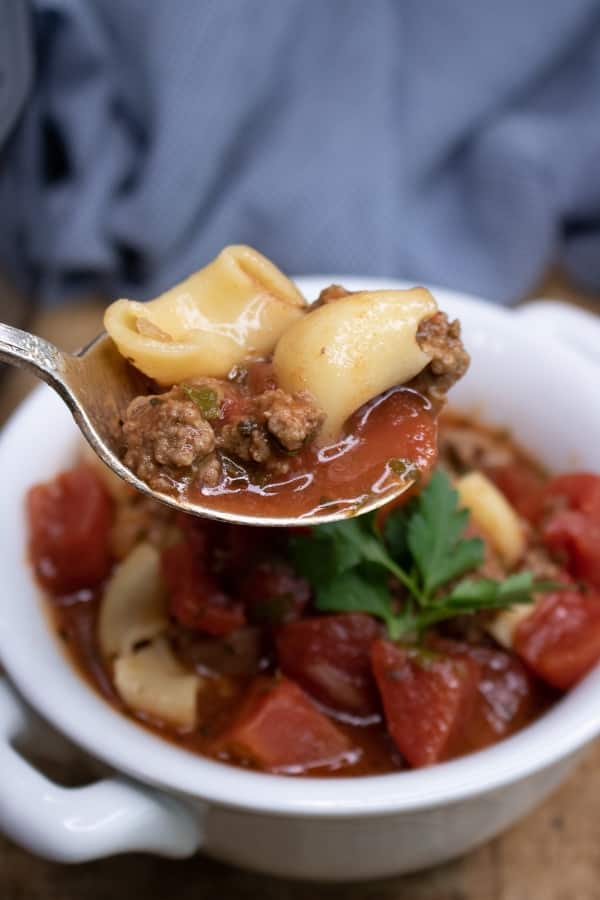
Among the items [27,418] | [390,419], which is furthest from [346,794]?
[27,418]

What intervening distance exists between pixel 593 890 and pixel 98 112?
2.51m

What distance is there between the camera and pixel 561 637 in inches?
77.5

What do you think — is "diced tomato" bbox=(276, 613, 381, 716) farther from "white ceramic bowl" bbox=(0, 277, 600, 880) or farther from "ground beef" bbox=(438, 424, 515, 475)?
"ground beef" bbox=(438, 424, 515, 475)

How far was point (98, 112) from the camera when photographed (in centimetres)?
315

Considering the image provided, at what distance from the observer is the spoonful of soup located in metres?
1.56

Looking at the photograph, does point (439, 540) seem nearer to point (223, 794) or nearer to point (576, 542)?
point (576, 542)

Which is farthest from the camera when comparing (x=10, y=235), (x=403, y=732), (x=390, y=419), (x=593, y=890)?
(x=10, y=235)

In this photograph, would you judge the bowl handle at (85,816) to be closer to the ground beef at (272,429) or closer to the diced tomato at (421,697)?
the diced tomato at (421,697)

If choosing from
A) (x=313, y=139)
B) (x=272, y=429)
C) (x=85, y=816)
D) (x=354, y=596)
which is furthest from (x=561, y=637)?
(x=313, y=139)

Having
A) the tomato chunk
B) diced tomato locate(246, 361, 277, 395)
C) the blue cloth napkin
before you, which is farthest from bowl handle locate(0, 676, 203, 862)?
the blue cloth napkin

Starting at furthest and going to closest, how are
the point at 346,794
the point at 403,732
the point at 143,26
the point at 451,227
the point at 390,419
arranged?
the point at 451,227 → the point at 143,26 → the point at 403,732 → the point at 390,419 → the point at 346,794

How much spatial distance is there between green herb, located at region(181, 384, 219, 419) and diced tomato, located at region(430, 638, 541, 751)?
70cm

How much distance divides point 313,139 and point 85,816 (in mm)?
2258

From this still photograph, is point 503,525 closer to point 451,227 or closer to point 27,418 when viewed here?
point 27,418
